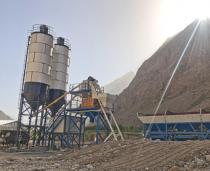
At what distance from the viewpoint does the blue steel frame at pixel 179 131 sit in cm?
2645

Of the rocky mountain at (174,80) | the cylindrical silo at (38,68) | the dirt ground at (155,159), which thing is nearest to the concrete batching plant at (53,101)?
the cylindrical silo at (38,68)

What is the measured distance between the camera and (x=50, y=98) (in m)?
42.8

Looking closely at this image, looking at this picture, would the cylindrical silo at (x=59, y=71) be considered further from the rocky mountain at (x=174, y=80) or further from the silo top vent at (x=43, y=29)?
the rocky mountain at (x=174, y=80)

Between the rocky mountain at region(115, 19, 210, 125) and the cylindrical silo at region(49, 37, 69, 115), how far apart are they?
118 ft

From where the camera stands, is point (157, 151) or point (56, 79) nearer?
point (157, 151)

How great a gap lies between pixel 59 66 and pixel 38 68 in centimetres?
535

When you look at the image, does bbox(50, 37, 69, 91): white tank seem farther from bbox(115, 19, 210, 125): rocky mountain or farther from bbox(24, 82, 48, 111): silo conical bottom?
bbox(115, 19, 210, 125): rocky mountain

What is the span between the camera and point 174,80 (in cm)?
8544

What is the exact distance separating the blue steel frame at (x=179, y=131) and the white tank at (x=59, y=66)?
57.3 feet

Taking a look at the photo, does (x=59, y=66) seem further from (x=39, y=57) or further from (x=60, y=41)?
(x=39, y=57)

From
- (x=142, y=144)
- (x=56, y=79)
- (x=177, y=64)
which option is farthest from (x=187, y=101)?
(x=142, y=144)

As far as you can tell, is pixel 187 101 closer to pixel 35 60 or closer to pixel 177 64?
pixel 177 64

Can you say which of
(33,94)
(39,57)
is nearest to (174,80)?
(39,57)

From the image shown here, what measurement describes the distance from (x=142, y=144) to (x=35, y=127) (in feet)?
72.4
